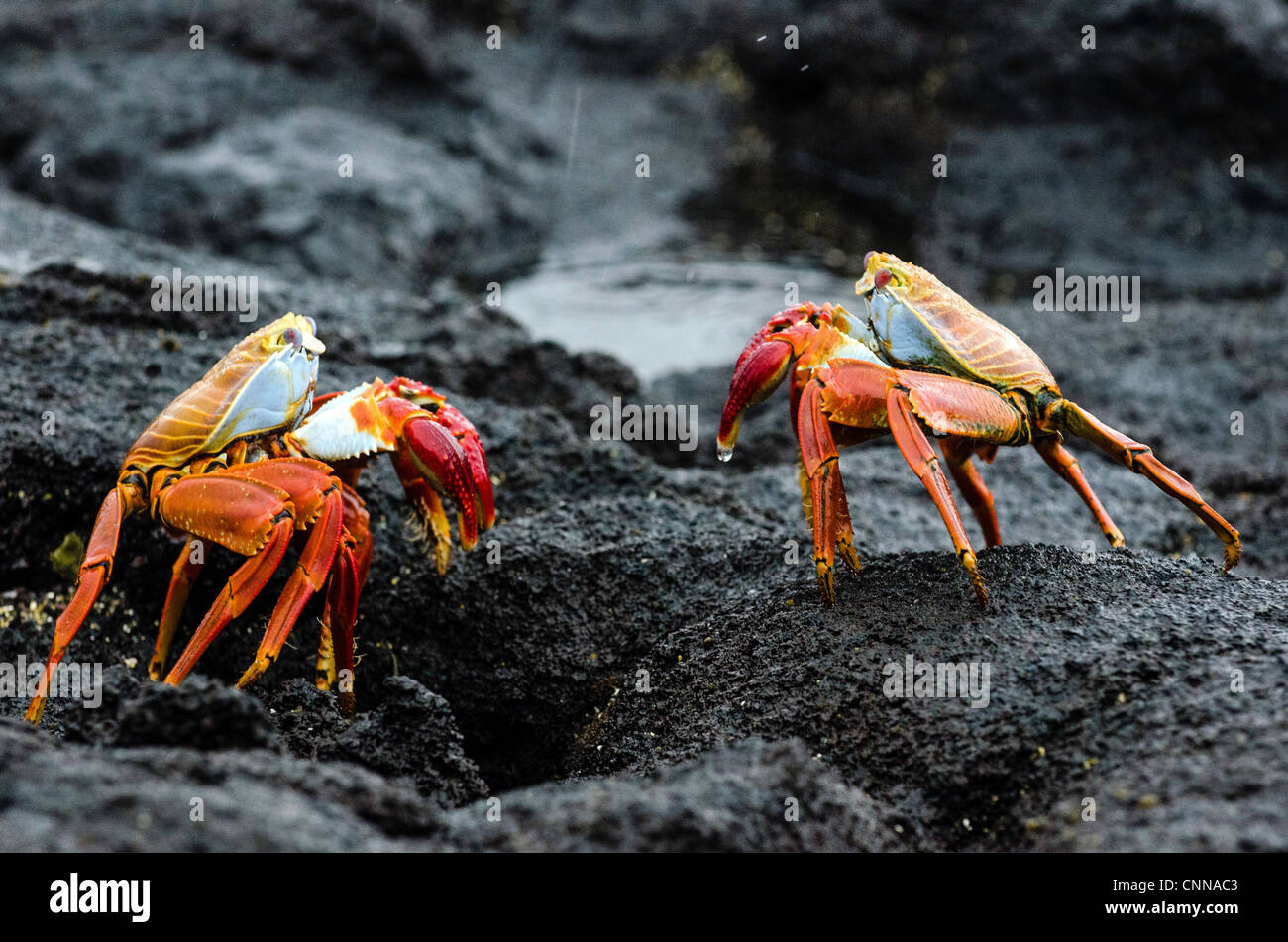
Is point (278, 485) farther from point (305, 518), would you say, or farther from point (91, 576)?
point (91, 576)

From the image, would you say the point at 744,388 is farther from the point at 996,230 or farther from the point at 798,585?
the point at 996,230

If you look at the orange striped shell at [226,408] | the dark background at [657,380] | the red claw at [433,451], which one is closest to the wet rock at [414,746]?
the dark background at [657,380]

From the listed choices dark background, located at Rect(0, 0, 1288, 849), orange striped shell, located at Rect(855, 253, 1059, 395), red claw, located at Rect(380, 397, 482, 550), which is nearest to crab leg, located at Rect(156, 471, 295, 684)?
dark background, located at Rect(0, 0, 1288, 849)

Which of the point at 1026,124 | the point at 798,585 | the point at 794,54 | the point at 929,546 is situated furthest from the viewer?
the point at 794,54

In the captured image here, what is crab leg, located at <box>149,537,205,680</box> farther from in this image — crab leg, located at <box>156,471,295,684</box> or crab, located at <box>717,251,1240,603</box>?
crab, located at <box>717,251,1240,603</box>

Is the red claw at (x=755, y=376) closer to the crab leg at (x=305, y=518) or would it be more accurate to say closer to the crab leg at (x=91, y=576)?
the crab leg at (x=305, y=518)

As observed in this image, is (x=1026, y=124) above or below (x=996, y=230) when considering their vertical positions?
above

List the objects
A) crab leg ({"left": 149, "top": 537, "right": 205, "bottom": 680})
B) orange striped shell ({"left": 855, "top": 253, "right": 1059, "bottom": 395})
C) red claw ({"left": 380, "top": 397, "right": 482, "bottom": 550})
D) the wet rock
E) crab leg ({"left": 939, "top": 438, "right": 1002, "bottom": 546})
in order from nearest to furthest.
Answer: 1. the wet rock
2. orange striped shell ({"left": 855, "top": 253, "right": 1059, "bottom": 395})
3. red claw ({"left": 380, "top": 397, "right": 482, "bottom": 550})
4. crab leg ({"left": 149, "top": 537, "right": 205, "bottom": 680})
5. crab leg ({"left": 939, "top": 438, "right": 1002, "bottom": 546})
